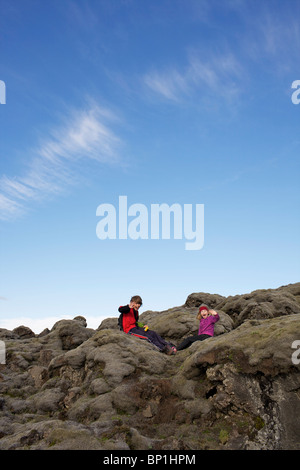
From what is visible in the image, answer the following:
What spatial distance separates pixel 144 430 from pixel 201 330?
10.2m

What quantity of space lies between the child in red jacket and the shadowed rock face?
3.98 feet

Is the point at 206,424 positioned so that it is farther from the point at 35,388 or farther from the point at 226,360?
the point at 35,388

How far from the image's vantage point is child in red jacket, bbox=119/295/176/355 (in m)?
22.9

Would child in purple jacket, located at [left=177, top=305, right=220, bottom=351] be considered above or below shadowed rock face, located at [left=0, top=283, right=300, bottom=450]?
above

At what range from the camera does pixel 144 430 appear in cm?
1420

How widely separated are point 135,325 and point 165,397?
8163 millimetres

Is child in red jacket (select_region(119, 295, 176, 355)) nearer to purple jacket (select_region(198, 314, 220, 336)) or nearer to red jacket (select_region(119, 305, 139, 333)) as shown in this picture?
red jacket (select_region(119, 305, 139, 333))

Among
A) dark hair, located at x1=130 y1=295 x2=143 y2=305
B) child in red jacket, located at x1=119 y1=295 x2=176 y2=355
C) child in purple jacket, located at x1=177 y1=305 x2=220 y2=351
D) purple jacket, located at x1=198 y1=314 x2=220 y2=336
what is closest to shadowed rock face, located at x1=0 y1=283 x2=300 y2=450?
child in red jacket, located at x1=119 y1=295 x2=176 y2=355

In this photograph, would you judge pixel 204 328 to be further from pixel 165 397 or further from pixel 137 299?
pixel 165 397

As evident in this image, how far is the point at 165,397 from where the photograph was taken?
52.9ft

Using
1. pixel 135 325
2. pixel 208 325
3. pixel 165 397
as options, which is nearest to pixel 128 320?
pixel 135 325

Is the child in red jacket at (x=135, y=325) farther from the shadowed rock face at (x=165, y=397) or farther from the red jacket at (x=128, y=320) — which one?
the shadowed rock face at (x=165, y=397)

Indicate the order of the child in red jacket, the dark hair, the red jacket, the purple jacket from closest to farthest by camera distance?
the child in red jacket
the dark hair
the purple jacket
the red jacket
